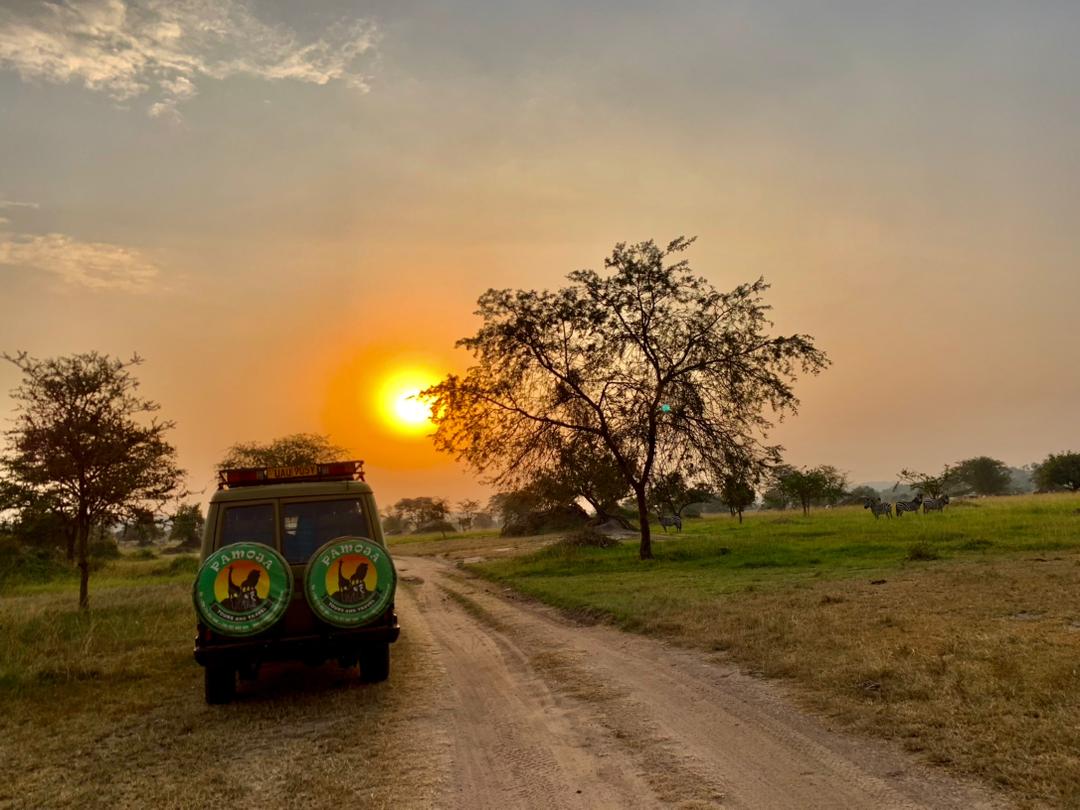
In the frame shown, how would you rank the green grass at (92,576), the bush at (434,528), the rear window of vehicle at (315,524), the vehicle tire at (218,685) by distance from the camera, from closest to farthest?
1. the vehicle tire at (218,685)
2. the rear window of vehicle at (315,524)
3. the green grass at (92,576)
4. the bush at (434,528)

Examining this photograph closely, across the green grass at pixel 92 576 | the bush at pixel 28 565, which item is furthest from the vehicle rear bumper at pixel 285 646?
the bush at pixel 28 565

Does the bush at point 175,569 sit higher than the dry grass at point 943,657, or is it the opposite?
the dry grass at point 943,657

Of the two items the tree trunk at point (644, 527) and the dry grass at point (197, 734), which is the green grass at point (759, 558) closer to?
the tree trunk at point (644, 527)

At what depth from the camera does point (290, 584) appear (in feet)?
28.3

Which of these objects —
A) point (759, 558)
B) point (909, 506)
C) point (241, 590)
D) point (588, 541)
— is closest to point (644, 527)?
point (759, 558)

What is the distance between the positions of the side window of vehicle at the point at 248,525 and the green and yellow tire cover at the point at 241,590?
0.88 meters

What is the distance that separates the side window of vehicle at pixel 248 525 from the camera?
9430mm

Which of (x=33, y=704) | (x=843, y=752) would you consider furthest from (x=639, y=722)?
(x=33, y=704)

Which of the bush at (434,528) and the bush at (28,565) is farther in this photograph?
the bush at (434,528)

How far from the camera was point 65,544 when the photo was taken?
1772 inches

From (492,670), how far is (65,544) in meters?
46.1

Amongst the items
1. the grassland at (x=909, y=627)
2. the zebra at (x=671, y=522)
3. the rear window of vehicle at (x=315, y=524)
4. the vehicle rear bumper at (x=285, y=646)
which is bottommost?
the grassland at (x=909, y=627)

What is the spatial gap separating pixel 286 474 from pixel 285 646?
276 cm

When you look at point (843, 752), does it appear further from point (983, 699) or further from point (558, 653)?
point (558, 653)
